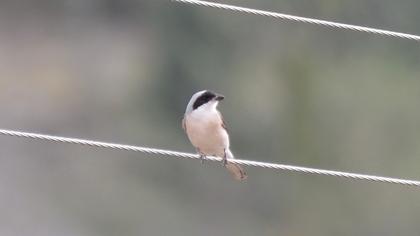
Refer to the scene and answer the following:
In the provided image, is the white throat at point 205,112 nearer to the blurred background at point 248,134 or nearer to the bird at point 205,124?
the bird at point 205,124

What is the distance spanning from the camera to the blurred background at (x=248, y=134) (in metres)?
17.0

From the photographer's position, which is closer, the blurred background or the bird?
the bird

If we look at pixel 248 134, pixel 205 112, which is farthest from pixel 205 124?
pixel 248 134

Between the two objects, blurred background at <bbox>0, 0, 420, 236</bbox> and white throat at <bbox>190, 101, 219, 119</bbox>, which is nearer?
white throat at <bbox>190, 101, 219, 119</bbox>

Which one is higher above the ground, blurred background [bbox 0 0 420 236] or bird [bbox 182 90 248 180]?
blurred background [bbox 0 0 420 236]

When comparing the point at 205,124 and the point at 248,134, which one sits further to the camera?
the point at 248,134

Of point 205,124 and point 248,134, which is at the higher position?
point 248,134

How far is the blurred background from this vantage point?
1700 cm

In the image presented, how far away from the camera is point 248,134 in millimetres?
17844

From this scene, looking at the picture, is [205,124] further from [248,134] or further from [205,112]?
[248,134]

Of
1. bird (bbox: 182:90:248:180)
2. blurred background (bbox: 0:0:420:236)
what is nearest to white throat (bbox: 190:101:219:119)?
bird (bbox: 182:90:248:180)

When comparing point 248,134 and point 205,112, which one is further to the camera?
point 248,134

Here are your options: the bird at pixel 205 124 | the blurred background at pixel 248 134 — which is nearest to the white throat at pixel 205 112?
the bird at pixel 205 124

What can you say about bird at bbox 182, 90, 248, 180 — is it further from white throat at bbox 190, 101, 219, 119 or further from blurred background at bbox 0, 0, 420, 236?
blurred background at bbox 0, 0, 420, 236
